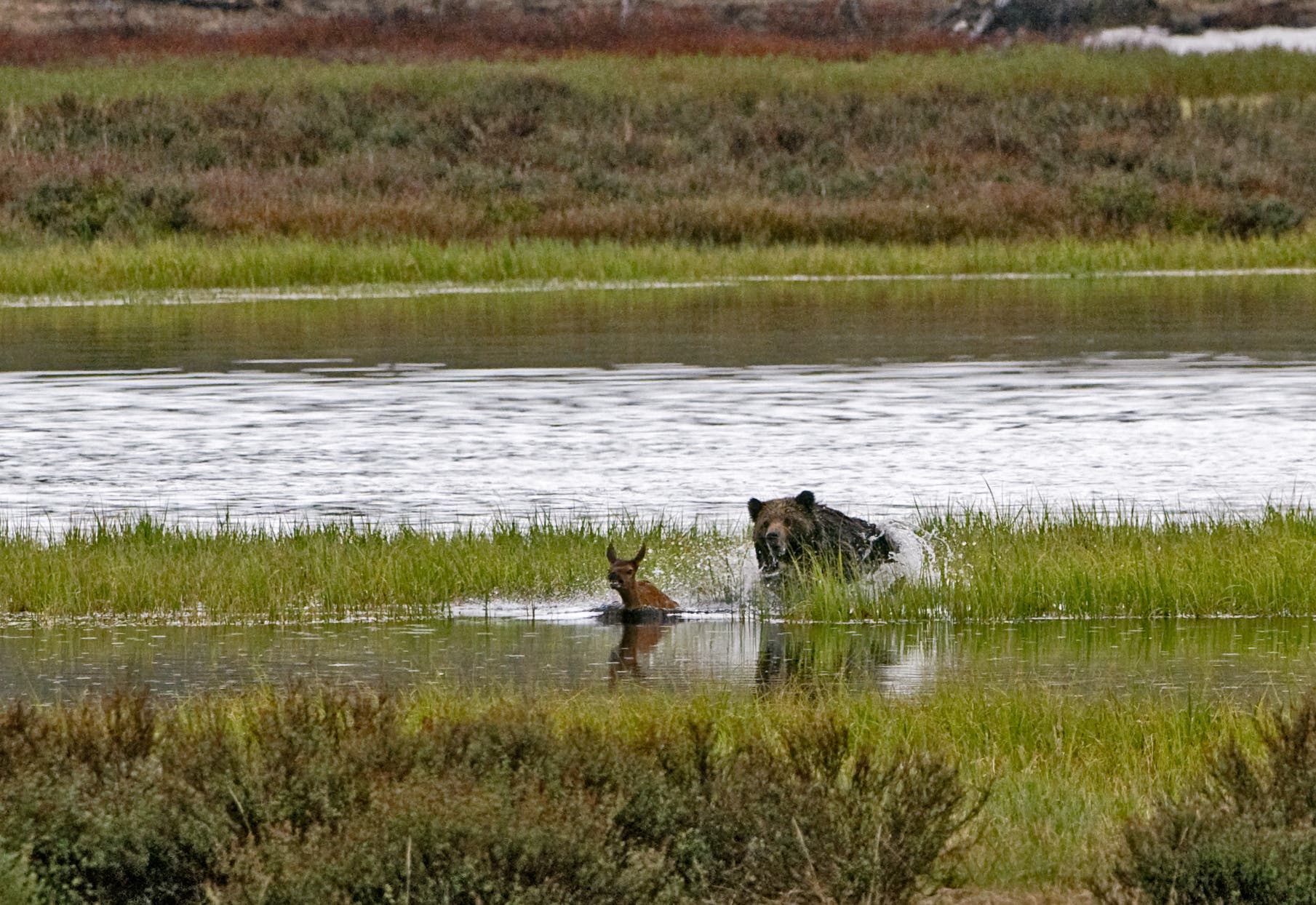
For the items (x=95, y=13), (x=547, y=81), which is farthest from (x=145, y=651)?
(x=95, y=13)

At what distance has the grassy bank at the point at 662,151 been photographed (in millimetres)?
44938

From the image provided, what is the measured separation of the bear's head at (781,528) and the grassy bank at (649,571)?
0.21 metres

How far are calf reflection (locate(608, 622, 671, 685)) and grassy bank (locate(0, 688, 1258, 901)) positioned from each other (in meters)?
2.94

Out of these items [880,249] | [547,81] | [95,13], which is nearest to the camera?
[880,249]

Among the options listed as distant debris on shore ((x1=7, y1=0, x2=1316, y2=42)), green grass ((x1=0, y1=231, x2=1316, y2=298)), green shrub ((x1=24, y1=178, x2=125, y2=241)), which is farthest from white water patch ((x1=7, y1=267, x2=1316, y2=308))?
distant debris on shore ((x1=7, y1=0, x2=1316, y2=42))

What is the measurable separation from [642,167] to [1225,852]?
4876 cm

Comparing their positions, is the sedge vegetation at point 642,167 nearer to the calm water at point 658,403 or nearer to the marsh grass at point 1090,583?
the calm water at point 658,403

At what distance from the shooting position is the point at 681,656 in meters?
11.9

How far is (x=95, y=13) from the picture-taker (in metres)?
78.4

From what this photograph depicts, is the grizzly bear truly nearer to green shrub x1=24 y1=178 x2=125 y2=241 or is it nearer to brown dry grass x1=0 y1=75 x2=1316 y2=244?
brown dry grass x1=0 y1=75 x2=1316 y2=244

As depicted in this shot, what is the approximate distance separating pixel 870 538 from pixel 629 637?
5.67 feet

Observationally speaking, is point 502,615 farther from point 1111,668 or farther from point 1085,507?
point 1085,507

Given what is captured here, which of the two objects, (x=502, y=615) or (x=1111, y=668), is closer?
(x=1111, y=668)

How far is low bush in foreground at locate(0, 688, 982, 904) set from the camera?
6.00 meters
